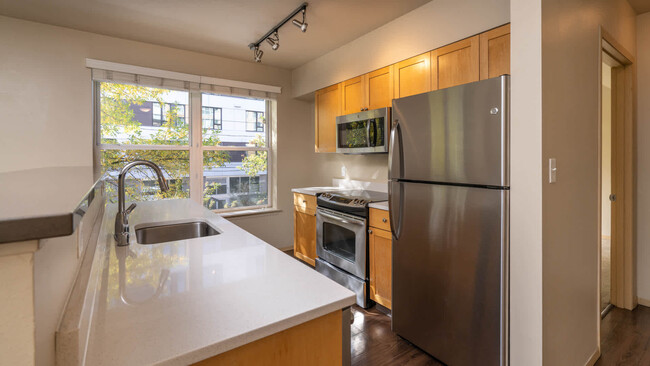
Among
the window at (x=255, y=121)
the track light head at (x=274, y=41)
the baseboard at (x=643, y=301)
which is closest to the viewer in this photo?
the baseboard at (x=643, y=301)

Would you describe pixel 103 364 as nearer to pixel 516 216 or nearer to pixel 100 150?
pixel 516 216

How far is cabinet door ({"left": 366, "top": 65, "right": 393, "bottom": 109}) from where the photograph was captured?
Answer: 9.20ft

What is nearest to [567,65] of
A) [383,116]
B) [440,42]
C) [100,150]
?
[440,42]

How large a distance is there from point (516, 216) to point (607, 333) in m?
1.60

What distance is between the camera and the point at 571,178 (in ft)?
5.48

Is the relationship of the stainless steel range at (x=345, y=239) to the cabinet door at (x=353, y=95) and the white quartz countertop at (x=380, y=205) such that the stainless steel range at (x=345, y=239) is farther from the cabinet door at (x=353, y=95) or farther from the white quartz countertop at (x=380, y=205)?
the cabinet door at (x=353, y=95)

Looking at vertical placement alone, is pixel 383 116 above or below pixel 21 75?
below

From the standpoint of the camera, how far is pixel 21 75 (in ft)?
8.80

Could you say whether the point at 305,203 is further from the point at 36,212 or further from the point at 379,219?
the point at 36,212

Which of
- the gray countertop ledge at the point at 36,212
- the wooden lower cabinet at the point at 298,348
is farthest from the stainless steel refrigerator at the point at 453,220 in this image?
the gray countertop ledge at the point at 36,212

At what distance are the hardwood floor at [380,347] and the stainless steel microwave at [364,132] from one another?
145cm

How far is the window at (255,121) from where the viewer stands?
4.18m

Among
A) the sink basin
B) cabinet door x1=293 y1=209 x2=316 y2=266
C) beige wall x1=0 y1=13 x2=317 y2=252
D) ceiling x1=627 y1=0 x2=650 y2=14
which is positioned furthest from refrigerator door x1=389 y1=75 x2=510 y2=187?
beige wall x1=0 y1=13 x2=317 y2=252

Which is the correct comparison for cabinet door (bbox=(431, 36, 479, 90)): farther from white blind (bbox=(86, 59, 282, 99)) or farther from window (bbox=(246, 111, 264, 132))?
window (bbox=(246, 111, 264, 132))
